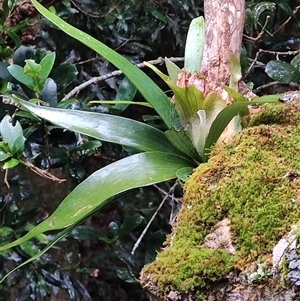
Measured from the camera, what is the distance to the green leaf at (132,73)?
31.9 inches

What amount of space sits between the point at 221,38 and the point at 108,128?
27 centimetres

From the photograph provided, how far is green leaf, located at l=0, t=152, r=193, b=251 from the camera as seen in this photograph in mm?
721

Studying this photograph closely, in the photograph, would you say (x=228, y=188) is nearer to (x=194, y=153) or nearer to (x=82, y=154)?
(x=194, y=153)

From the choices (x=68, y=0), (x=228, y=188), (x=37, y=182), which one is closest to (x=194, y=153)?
(x=228, y=188)

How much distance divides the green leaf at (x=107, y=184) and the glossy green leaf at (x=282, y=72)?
573 mm

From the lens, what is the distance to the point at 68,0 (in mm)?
1443

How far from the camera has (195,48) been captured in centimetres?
90

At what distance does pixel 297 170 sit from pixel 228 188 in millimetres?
102

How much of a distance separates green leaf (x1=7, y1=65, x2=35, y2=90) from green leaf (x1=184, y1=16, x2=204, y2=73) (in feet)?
1.06

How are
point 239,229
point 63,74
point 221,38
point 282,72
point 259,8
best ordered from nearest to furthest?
point 239,229 < point 221,38 < point 63,74 < point 282,72 < point 259,8

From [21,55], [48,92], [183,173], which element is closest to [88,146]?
[48,92]

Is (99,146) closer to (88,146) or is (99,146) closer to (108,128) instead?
(88,146)

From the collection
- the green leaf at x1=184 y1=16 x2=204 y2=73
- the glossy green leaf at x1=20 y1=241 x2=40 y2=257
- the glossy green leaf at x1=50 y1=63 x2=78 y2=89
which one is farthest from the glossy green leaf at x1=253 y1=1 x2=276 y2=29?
the glossy green leaf at x1=20 y1=241 x2=40 y2=257

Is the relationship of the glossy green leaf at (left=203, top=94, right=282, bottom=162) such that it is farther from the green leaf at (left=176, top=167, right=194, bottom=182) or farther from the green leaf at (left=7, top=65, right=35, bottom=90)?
the green leaf at (left=7, top=65, right=35, bottom=90)
